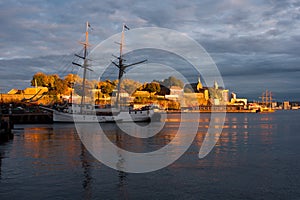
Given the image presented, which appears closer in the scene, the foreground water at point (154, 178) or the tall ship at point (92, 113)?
the foreground water at point (154, 178)

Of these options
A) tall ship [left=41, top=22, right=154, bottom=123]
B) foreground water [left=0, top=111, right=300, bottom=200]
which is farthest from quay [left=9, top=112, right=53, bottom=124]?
foreground water [left=0, top=111, right=300, bottom=200]

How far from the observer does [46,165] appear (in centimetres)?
2422

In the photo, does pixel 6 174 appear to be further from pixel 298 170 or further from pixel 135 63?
pixel 135 63

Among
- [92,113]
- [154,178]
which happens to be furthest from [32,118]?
[154,178]

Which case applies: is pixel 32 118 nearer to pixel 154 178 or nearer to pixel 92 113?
pixel 92 113

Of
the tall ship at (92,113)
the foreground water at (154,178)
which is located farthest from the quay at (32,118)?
the foreground water at (154,178)

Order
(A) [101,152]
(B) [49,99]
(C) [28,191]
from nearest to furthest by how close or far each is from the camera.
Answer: (C) [28,191]
(A) [101,152]
(B) [49,99]

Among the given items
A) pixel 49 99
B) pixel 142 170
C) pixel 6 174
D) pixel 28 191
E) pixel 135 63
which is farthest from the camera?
pixel 49 99

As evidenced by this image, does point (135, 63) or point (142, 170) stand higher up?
point (135, 63)

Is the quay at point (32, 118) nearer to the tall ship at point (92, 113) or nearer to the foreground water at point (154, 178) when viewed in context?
the tall ship at point (92, 113)

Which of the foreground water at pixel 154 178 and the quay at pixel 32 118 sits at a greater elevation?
the quay at pixel 32 118

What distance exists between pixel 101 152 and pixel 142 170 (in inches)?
348

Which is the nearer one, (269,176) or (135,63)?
(269,176)

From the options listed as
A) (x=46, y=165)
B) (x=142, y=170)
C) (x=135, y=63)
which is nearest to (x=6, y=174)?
(x=46, y=165)
